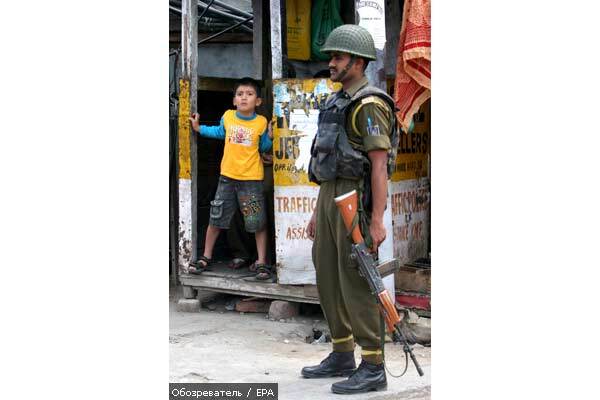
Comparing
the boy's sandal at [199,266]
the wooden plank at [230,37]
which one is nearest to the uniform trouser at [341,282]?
the boy's sandal at [199,266]

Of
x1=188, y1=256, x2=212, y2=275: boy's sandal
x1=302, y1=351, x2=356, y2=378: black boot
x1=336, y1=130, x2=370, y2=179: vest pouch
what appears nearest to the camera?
x1=336, y1=130, x2=370, y2=179: vest pouch

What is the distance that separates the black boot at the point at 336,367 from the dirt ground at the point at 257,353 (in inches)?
1.8

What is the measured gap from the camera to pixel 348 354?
5.88 m

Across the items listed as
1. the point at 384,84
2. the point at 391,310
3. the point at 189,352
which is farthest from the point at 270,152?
the point at 391,310

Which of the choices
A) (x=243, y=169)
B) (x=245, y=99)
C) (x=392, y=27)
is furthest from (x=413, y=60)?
(x=243, y=169)

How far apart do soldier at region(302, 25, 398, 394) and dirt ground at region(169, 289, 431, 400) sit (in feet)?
0.67

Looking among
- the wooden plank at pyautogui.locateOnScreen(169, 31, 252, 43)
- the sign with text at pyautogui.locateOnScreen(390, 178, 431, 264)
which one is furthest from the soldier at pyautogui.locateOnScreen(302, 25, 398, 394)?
the wooden plank at pyautogui.locateOnScreen(169, 31, 252, 43)

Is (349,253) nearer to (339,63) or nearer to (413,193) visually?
(339,63)

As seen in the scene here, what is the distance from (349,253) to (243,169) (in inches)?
81.1

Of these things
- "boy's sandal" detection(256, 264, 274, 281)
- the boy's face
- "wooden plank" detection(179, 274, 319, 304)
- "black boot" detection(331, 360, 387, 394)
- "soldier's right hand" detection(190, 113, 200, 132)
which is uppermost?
the boy's face

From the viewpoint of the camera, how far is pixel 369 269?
212 inches

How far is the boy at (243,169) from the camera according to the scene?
7289 mm

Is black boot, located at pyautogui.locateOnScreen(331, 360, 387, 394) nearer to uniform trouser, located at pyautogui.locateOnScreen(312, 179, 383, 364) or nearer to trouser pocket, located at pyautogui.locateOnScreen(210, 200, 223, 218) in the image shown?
uniform trouser, located at pyautogui.locateOnScreen(312, 179, 383, 364)

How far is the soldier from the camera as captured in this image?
546cm
